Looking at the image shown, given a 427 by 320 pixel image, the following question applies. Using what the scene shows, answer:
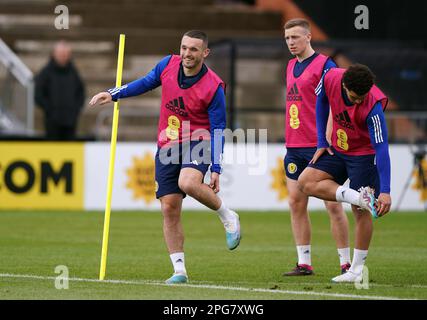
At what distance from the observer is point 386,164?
34.1ft

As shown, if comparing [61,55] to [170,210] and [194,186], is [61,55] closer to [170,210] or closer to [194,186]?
[170,210]

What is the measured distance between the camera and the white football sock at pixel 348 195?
34.6 feet

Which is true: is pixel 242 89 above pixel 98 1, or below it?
below

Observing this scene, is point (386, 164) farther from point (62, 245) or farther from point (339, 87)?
point (62, 245)

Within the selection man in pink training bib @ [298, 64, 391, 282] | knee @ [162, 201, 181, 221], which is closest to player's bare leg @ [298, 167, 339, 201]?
man in pink training bib @ [298, 64, 391, 282]

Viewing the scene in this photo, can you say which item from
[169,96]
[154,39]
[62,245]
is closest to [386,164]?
[169,96]

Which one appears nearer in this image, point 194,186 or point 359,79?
point 359,79

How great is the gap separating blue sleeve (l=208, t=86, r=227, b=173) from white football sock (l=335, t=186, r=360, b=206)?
1076 mm

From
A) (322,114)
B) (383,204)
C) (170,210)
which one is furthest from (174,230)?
(383,204)

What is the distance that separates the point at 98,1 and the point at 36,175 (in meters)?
10.7

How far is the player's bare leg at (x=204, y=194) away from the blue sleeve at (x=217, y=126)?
187 millimetres

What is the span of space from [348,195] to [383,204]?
16.2 inches

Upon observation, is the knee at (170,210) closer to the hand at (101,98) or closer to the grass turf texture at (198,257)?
the grass turf texture at (198,257)

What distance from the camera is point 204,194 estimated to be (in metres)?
10.7
